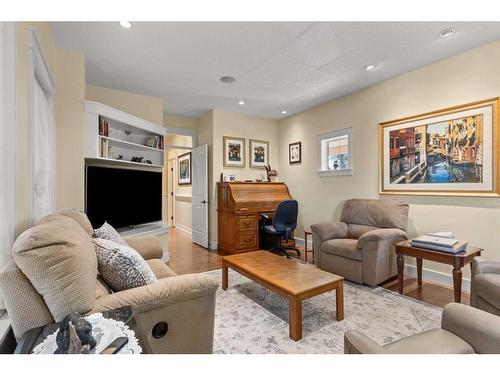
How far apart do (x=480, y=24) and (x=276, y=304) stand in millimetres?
3146

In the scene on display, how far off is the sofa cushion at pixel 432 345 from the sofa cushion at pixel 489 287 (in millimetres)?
827

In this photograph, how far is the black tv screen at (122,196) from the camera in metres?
2.93

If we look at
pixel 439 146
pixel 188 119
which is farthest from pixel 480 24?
pixel 188 119

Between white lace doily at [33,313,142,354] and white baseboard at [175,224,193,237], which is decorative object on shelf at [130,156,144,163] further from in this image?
white lace doily at [33,313,142,354]

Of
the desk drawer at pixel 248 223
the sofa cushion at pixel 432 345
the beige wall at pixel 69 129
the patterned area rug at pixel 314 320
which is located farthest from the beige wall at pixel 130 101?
the sofa cushion at pixel 432 345

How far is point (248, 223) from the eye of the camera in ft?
13.8

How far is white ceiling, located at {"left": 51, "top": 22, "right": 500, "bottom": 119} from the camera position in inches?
86.7

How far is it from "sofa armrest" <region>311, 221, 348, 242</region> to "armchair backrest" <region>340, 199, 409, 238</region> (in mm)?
135

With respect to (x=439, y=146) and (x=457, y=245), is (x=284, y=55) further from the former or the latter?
(x=457, y=245)

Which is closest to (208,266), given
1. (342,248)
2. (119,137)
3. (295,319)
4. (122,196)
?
(122,196)

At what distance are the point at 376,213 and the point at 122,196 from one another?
3.39 meters

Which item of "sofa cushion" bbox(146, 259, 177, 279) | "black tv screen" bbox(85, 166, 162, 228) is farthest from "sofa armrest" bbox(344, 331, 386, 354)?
"black tv screen" bbox(85, 166, 162, 228)

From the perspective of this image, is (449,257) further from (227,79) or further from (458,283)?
(227,79)

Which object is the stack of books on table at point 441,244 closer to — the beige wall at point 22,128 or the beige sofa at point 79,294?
the beige sofa at point 79,294
